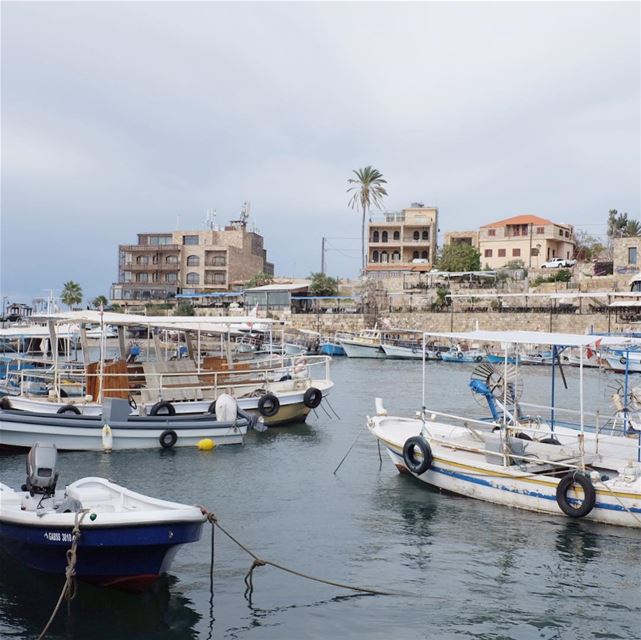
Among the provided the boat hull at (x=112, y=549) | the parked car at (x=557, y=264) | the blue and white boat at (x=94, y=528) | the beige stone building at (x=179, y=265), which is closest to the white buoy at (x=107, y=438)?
the blue and white boat at (x=94, y=528)

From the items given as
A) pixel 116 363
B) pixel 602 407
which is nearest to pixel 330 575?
pixel 116 363

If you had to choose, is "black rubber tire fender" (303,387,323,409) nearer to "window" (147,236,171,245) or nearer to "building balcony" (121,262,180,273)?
"building balcony" (121,262,180,273)

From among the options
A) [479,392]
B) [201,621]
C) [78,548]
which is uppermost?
[479,392]

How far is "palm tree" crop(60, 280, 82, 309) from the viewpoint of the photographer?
76.2 m

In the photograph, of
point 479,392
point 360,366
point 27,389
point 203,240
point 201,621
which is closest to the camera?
point 201,621

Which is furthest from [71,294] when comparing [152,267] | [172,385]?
[172,385]

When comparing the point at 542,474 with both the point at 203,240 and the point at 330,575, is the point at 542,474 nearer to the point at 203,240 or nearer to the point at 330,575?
the point at 330,575

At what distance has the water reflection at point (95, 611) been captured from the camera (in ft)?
29.6

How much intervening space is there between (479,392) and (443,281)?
59972 mm

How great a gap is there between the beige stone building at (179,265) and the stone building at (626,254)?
139ft

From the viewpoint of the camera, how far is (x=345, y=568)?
1129 centimetres

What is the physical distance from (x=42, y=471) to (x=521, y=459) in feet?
29.6

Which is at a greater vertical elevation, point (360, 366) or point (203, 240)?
point (203, 240)

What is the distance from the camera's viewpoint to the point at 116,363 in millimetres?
21453
